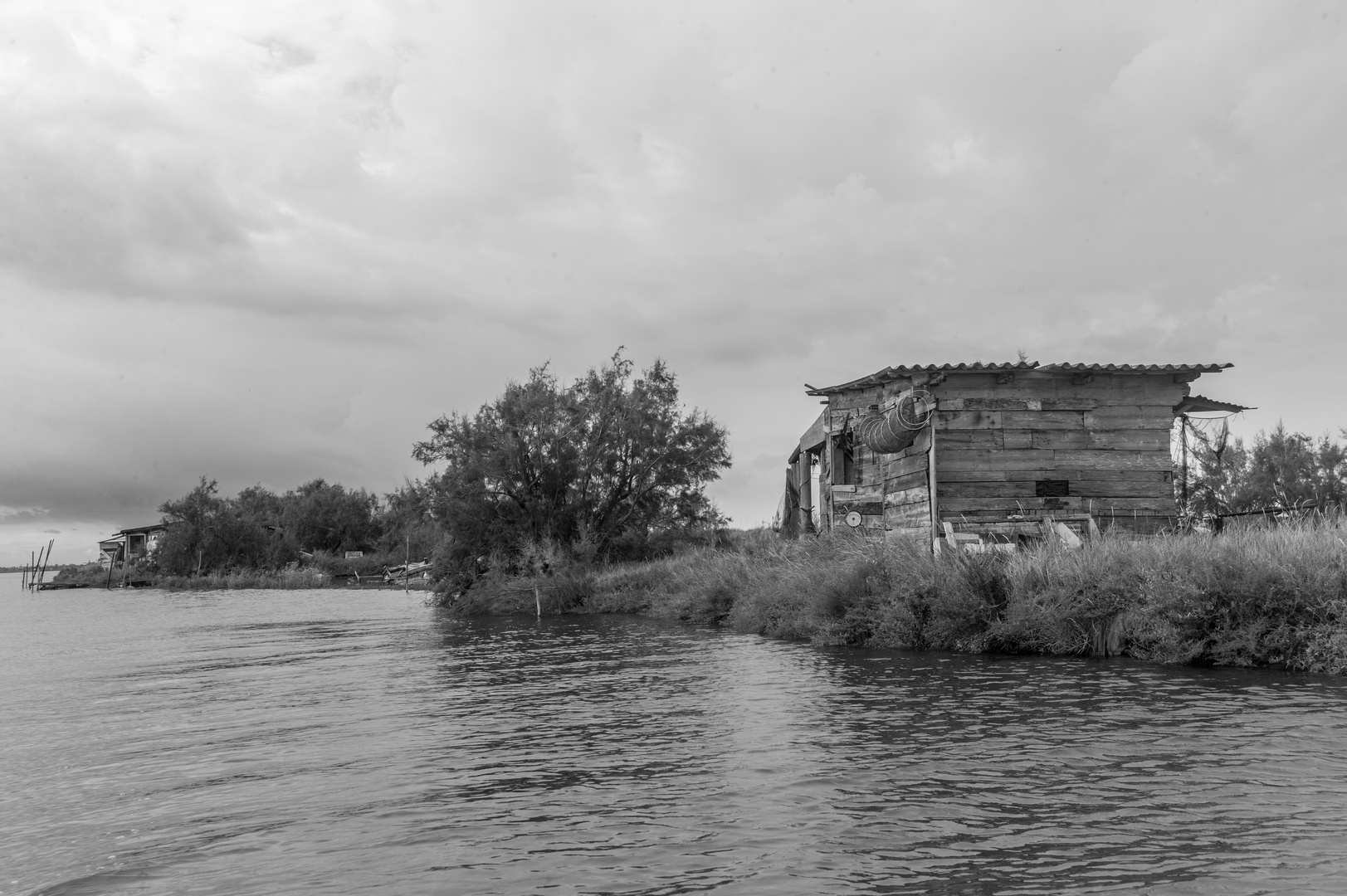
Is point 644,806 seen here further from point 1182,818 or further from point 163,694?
point 163,694

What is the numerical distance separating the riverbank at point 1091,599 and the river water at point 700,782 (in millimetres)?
774

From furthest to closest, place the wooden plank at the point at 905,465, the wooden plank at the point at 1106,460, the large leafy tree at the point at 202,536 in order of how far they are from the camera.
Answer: the large leafy tree at the point at 202,536 → the wooden plank at the point at 905,465 → the wooden plank at the point at 1106,460

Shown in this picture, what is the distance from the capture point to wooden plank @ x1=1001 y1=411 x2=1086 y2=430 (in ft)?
73.5

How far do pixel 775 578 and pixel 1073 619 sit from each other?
9533 millimetres

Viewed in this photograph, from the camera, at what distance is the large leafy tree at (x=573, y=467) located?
42219 millimetres

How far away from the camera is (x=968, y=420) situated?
73.3ft

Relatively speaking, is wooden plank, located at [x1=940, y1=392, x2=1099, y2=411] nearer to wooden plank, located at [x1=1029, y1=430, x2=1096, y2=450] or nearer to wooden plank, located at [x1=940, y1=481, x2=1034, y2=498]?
wooden plank, located at [x1=1029, y1=430, x2=1096, y2=450]

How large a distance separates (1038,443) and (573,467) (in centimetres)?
2519

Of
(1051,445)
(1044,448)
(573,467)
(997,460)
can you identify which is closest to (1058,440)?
(1051,445)

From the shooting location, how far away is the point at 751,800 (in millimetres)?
7934

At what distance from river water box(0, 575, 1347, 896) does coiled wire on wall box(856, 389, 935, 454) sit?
6694mm

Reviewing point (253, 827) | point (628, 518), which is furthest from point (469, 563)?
point (253, 827)

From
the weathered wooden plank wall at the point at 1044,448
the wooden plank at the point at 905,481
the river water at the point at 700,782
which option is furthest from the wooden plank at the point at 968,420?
the river water at the point at 700,782

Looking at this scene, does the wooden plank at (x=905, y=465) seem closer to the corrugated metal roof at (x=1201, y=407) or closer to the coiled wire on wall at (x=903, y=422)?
the coiled wire on wall at (x=903, y=422)
